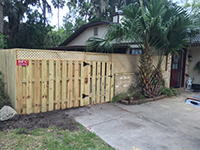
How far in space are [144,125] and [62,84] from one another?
2.60 m

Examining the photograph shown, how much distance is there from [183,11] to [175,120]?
4.07 metres

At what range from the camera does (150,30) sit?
6.03 m

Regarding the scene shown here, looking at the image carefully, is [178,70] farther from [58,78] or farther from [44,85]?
[44,85]

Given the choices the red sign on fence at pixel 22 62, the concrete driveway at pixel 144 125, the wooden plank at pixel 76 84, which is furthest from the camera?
the wooden plank at pixel 76 84

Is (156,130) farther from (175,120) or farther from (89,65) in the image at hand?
(89,65)

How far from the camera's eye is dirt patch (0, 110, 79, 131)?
3773 millimetres

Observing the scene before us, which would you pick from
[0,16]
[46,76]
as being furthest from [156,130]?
[0,16]

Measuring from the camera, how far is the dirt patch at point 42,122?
149 inches

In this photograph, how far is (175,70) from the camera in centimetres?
935

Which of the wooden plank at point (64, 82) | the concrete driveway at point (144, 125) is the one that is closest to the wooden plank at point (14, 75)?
the wooden plank at point (64, 82)

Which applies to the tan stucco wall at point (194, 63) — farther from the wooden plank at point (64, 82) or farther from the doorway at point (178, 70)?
the wooden plank at point (64, 82)

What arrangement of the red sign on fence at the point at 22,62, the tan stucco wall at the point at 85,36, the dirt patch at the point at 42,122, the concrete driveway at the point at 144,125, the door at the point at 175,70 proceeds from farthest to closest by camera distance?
1. the tan stucco wall at the point at 85,36
2. the door at the point at 175,70
3. the red sign on fence at the point at 22,62
4. the dirt patch at the point at 42,122
5. the concrete driveway at the point at 144,125

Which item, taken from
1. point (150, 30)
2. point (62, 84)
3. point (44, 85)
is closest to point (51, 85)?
point (44, 85)

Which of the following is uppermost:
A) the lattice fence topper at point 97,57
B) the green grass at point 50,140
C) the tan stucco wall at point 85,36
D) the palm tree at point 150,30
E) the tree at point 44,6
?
the tree at point 44,6
